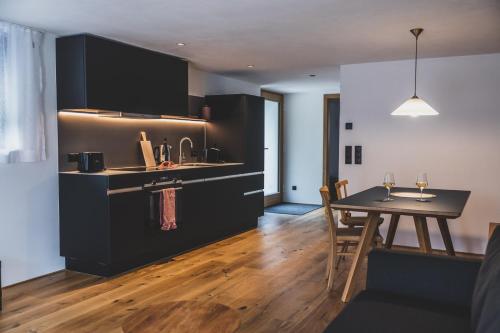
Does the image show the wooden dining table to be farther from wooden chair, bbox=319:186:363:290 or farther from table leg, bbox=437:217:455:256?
wooden chair, bbox=319:186:363:290

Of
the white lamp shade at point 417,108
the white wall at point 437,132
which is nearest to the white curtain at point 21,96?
the white lamp shade at point 417,108

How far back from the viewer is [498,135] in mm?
4926

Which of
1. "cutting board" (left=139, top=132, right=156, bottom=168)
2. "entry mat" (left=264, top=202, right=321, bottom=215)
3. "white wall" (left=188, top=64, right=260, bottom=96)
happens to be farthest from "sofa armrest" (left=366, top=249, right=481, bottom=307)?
"entry mat" (left=264, top=202, right=321, bottom=215)

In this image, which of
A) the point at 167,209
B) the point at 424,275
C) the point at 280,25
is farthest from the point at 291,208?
the point at 424,275

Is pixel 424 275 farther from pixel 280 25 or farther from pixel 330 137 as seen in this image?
pixel 330 137

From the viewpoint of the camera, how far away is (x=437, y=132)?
5211 mm

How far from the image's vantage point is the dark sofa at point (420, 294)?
1.91 metres

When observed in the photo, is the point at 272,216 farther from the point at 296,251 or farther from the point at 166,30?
the point at 166,30

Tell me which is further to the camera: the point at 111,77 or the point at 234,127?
the point at 234,127

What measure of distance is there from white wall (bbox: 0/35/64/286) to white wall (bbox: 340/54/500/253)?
348 centimetres

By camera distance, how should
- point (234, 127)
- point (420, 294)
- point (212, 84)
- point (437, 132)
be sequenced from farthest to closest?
point (212, 84) < point (234, 127) < point (437, 132) < point (420, 294)

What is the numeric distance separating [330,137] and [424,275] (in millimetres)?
6424

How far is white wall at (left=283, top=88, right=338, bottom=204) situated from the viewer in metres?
8.59

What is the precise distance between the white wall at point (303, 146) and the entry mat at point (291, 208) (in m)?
0.29
